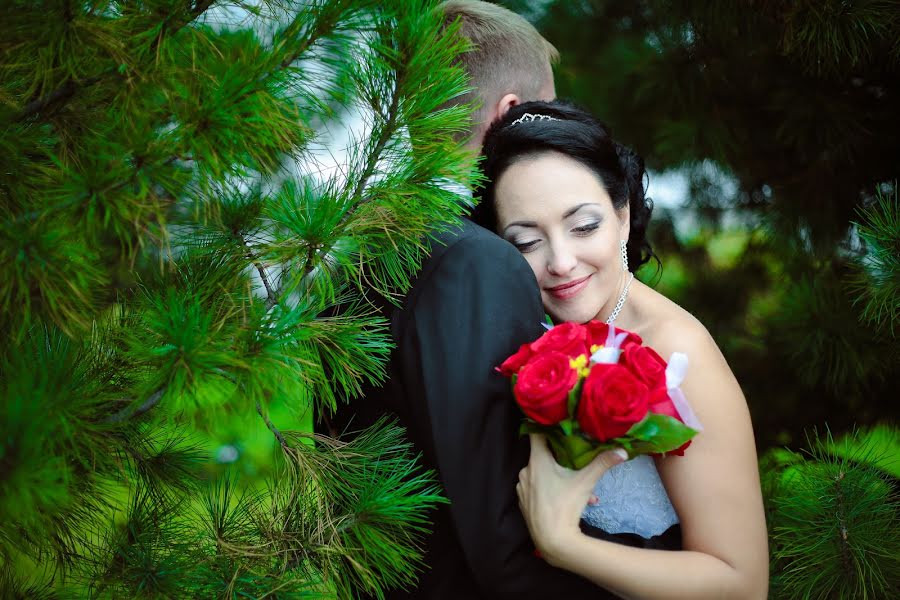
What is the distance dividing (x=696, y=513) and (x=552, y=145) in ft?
3.15

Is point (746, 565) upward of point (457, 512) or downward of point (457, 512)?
downward

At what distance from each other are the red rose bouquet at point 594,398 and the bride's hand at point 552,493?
0.08 ft

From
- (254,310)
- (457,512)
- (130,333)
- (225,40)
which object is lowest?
(457,512)

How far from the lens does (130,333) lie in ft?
5.10

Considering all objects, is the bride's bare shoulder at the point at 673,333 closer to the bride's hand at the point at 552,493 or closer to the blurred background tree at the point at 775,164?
the bride's hand at the point at 552,493

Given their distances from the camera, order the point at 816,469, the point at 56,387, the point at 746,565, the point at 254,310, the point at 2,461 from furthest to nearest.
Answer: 1. the point at 816,469
2. the point at 746,565
3. the point at 254,310
4. the point at 56,387
5. the point at 2,461

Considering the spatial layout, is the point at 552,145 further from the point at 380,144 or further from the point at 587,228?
the point at 380,144

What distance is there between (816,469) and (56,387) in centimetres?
200

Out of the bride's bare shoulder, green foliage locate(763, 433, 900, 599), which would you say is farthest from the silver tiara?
green foliage locate(763, 433, 900, 599)

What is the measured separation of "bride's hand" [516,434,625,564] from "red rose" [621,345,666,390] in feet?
0.51

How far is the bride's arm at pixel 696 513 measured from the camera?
1.51m

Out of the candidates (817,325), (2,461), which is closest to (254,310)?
(2,461)

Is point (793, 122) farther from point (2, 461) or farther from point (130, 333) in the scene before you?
point (2, 461)

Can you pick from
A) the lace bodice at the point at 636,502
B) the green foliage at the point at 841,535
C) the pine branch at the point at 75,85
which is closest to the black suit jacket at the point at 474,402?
the lace bodice at the point at 636,502
